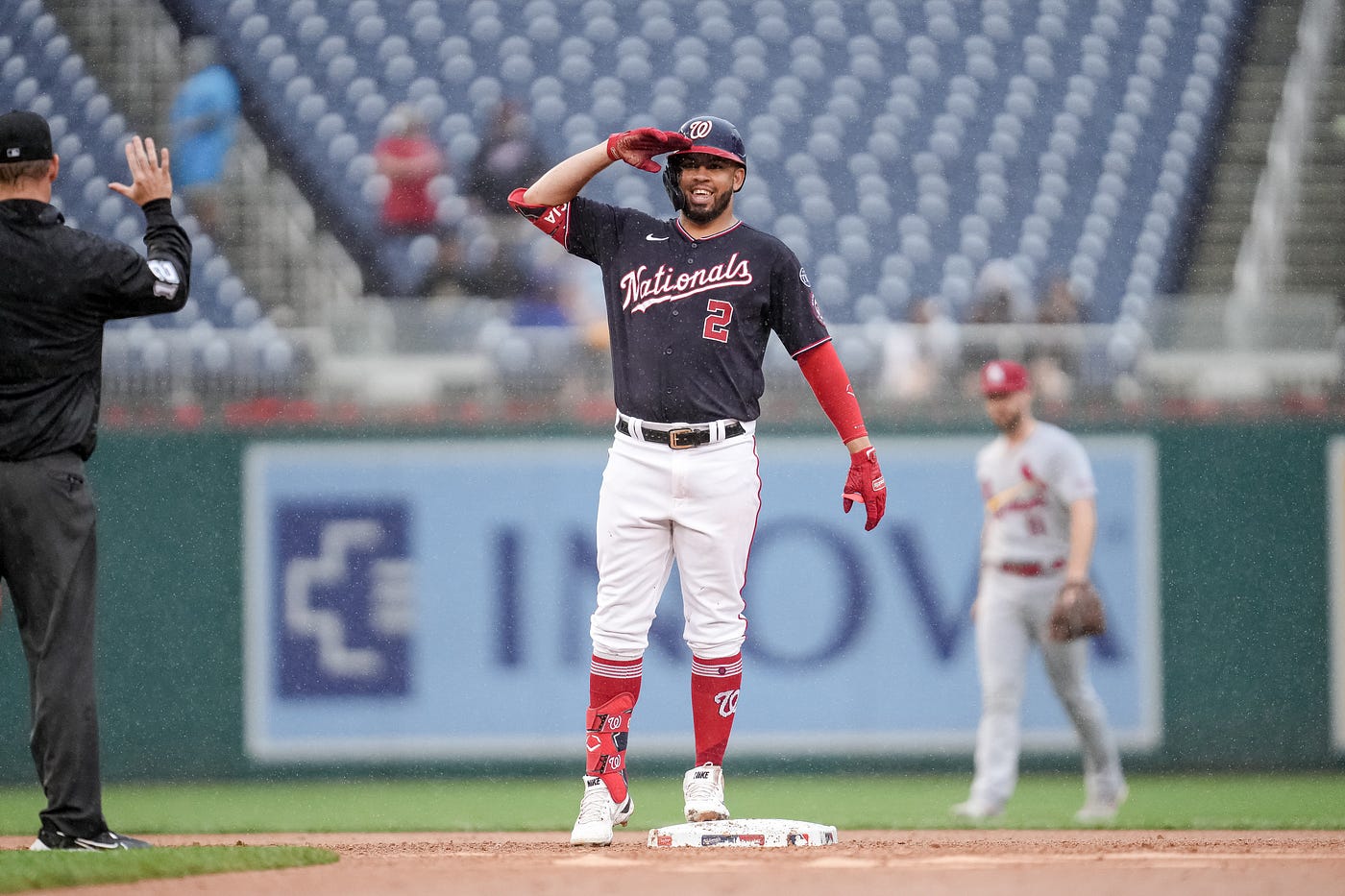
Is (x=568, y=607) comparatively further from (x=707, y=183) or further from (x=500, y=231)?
(x=707, y=183)

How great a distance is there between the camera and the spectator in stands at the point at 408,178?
9.71 meters

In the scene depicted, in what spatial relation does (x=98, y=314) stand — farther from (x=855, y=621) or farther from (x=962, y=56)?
(x=962, y=56)

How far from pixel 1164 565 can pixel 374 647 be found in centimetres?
354

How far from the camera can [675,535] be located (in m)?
4.50

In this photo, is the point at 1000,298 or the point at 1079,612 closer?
the point at 1079,612

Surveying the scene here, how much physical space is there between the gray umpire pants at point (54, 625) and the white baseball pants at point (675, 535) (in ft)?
4.14

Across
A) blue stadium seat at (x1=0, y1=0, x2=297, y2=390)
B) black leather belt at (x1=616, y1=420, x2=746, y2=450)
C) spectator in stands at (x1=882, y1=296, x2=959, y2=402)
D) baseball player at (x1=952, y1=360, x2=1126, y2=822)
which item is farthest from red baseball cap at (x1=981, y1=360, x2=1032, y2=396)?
blue stadium seat at (x1=0, y1=0, x2=297, y2=390)

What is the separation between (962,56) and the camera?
11.0 meters

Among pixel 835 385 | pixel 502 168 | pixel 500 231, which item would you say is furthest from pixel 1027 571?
pixel 502 168

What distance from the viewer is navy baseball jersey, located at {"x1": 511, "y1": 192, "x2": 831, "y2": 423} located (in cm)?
Answer: 443

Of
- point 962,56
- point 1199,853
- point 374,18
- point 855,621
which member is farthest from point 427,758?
point 962,56

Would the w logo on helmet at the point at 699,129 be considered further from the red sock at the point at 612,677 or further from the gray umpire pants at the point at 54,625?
the gray umpire pants at the point at 54,625

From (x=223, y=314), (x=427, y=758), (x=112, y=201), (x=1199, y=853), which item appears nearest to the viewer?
(x=1199, y=853)

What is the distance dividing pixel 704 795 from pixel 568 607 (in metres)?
3.35
